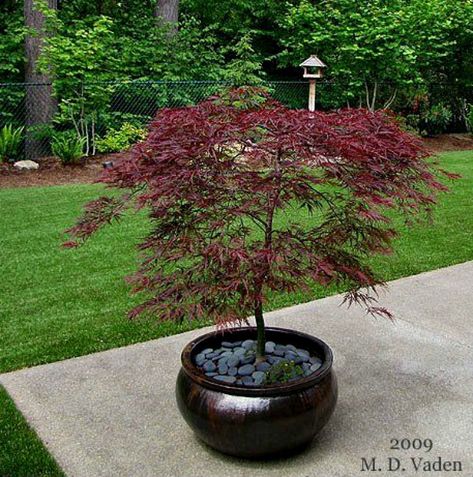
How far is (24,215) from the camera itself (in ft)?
21.8

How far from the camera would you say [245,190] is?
90.4 inches

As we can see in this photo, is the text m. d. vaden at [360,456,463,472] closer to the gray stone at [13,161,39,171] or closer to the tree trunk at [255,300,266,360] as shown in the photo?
the tree trunk at [255,300,266,360]

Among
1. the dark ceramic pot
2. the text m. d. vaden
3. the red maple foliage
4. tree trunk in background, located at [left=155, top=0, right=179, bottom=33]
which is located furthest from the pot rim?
tree trunk in background, located at [left=155, top=0, right=179, bottom=33]

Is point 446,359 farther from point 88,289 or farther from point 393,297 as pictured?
point 88,289

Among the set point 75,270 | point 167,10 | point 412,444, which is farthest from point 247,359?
point 167,10

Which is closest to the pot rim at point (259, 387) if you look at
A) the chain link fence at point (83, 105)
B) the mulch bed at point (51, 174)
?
the mulch bed at point (51, 174)

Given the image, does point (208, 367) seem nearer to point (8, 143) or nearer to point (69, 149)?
point (69, 149)

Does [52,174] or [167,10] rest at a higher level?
[167,10]

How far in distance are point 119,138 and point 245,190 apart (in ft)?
26.6

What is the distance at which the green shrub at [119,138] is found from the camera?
9.93 meters

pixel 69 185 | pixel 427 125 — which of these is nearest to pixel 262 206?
pixel 69 185

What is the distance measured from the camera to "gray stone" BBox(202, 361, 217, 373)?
2586 millimetres

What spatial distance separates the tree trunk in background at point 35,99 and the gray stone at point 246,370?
329 inches

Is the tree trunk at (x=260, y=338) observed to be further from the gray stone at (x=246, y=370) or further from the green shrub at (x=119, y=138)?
the green shrub at (x=119, y=138)
